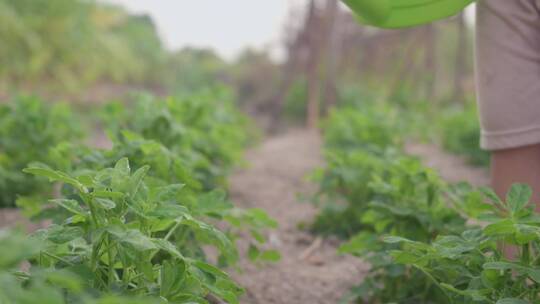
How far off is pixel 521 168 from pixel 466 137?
3.66m

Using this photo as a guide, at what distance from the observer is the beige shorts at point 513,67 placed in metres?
1.69

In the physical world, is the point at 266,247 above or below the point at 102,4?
below

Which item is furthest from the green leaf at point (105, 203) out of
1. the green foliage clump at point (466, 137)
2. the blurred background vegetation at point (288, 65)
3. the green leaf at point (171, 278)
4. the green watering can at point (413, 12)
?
the blurred background vegetation at point (288, 65)

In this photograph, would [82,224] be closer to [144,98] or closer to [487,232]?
[487,232]

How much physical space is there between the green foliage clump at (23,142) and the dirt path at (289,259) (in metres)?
1.19

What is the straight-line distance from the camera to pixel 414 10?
1686 mm

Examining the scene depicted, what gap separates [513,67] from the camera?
1709 mm

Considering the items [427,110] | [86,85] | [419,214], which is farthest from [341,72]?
[419,214]

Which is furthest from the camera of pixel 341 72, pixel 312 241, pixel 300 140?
pixel 341 72

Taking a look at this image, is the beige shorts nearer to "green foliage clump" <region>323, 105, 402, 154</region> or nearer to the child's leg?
the child's leg

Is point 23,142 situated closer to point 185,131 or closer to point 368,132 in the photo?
point 185,131

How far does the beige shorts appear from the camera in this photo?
1.69 m

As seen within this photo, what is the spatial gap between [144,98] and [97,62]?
312 inches

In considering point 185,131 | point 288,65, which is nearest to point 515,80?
point 185,131
